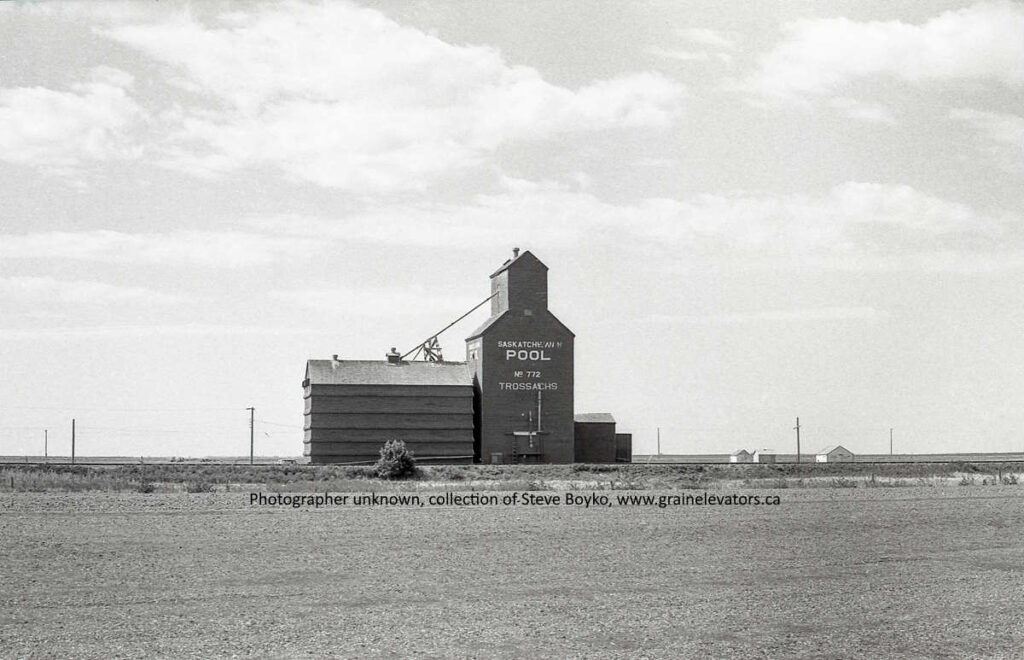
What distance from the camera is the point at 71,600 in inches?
500

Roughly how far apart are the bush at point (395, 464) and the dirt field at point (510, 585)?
20.6 m

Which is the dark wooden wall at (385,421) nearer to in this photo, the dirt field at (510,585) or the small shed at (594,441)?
the small shed at (594,441)

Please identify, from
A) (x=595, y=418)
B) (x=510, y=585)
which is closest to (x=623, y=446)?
(x=595, y=418)

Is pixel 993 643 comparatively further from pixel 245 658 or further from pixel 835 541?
pixel 835 541

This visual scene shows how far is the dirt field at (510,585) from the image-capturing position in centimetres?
1055

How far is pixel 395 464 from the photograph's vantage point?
1780 inches

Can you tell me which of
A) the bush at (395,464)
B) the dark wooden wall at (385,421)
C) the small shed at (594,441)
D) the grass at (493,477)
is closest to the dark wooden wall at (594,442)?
the small shed at (594,441)

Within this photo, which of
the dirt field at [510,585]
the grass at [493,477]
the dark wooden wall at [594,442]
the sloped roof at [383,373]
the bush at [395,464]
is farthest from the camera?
the dark wooden wall at [594,442]

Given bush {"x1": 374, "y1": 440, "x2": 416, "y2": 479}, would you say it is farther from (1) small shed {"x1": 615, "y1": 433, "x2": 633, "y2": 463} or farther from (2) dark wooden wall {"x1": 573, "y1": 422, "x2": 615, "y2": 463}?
(1) small shed {"x1": 615, "y1": 433, "x2": 633, "y2": 463}

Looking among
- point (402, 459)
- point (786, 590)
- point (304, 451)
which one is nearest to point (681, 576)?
point (786, 590)

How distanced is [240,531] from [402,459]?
25.3m

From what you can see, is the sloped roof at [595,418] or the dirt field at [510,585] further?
the sloped roof at [595,418]

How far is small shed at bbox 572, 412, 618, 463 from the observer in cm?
6135

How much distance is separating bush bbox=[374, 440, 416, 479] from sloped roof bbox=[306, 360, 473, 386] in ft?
37.4
